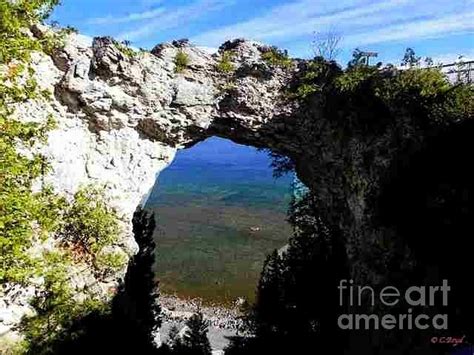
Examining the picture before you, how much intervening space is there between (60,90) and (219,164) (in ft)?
394

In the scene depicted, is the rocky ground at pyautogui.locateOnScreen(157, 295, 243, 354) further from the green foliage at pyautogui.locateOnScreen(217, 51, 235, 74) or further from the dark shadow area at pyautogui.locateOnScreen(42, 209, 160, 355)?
the green foliage at pyautogui.locateOnScreen(217, 51, 235, 74)

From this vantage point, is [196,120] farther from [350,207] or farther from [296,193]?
[296,193]

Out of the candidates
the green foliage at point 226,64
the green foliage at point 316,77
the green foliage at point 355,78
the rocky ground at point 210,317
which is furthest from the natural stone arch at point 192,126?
the rocky ground at point 210,317

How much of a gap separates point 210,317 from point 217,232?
719 inches

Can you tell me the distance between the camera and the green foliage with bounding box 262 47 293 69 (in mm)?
19078

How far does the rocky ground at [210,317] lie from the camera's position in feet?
104

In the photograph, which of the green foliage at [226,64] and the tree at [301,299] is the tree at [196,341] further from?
the green foliage at [226,64]

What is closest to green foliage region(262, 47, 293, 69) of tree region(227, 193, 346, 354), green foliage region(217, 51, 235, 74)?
green foliage region(217, 51, 235, 74)

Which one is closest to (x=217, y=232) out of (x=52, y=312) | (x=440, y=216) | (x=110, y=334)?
(x=110, y=334)

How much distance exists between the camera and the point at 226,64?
1895cm

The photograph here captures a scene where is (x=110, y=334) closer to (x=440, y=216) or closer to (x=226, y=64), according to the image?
(x=226, y=64)

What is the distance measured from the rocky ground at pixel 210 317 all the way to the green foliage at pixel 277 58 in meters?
17.1

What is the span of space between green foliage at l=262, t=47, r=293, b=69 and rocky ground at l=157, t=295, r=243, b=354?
1714 centimetres

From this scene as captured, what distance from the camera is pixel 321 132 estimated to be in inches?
749
